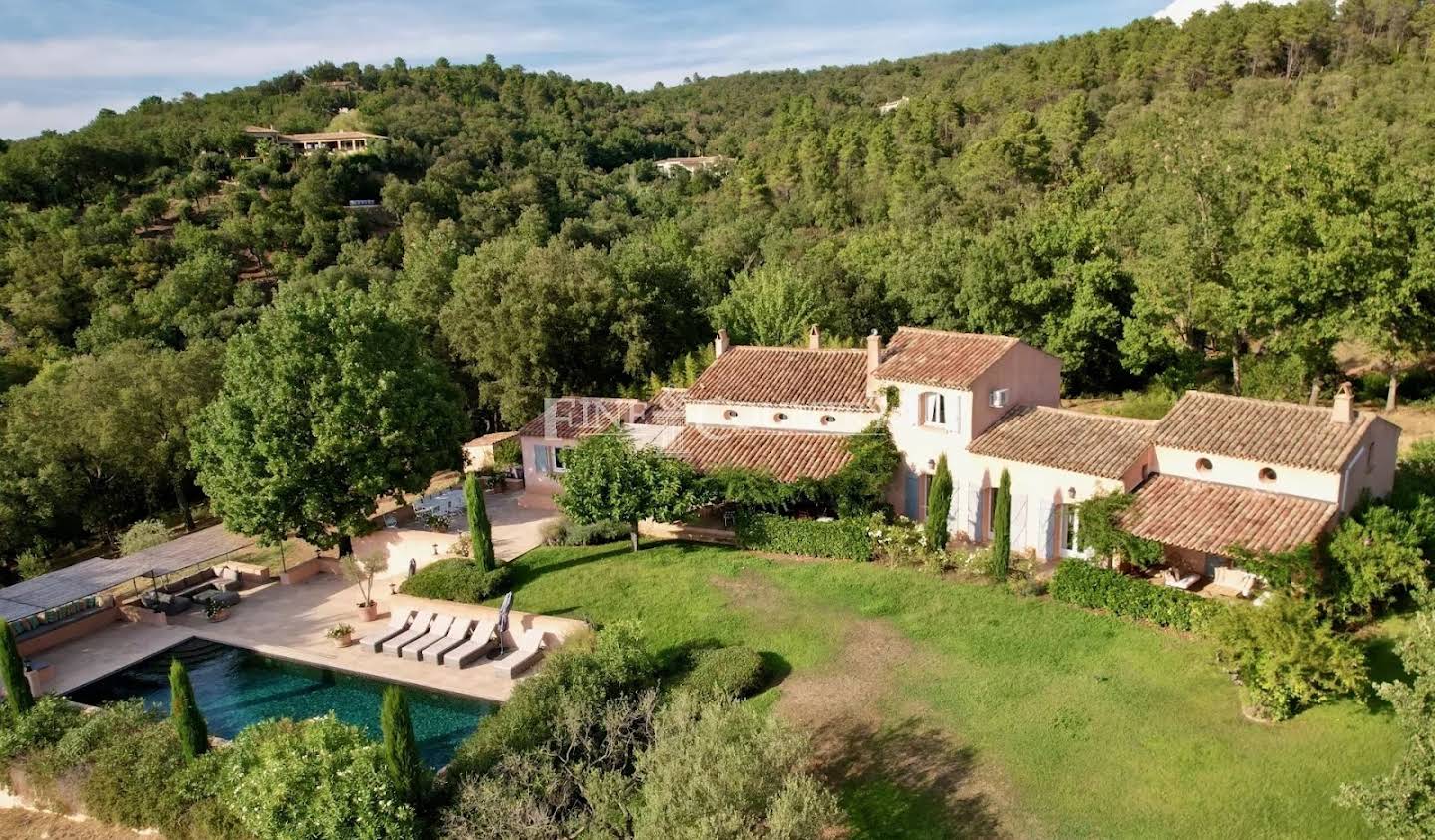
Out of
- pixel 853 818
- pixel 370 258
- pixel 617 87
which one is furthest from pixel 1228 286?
pixel 617 87

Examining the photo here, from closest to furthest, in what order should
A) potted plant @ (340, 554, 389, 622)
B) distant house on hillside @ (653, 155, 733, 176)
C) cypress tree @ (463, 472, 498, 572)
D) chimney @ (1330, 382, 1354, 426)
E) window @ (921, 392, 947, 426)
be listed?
1. chimney @ (1330, 382, 1354, 426)
2. potted plant @ (340, 554, 389, 622)
3. window @ (921, 392, 947, 426)
4. cypress tree @ (463, 472, 498, 572)
5. distant house on hillside @ (653, 155, 733, 176)

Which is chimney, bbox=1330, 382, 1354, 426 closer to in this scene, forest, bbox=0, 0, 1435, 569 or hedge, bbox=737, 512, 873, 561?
hedge, bbox=737, 512, 873, 561

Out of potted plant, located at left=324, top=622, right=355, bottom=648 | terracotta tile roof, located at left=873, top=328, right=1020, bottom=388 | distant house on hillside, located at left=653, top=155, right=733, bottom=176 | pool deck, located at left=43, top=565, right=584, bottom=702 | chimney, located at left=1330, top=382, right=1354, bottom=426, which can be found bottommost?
pool deck, located at left=43, top=565, right=584, bottom=702

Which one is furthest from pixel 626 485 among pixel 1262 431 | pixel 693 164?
pixel 693 164

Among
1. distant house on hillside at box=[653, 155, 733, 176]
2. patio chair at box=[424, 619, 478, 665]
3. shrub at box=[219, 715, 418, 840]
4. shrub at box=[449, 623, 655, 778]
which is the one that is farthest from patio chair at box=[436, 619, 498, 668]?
distant house on hillside at box=[653, 155, 733, 176]

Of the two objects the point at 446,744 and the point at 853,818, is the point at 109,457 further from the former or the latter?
the point at 853,818

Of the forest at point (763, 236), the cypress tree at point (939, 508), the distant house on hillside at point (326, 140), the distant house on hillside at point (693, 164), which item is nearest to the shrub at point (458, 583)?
the cypress tree at point (939, 508)
